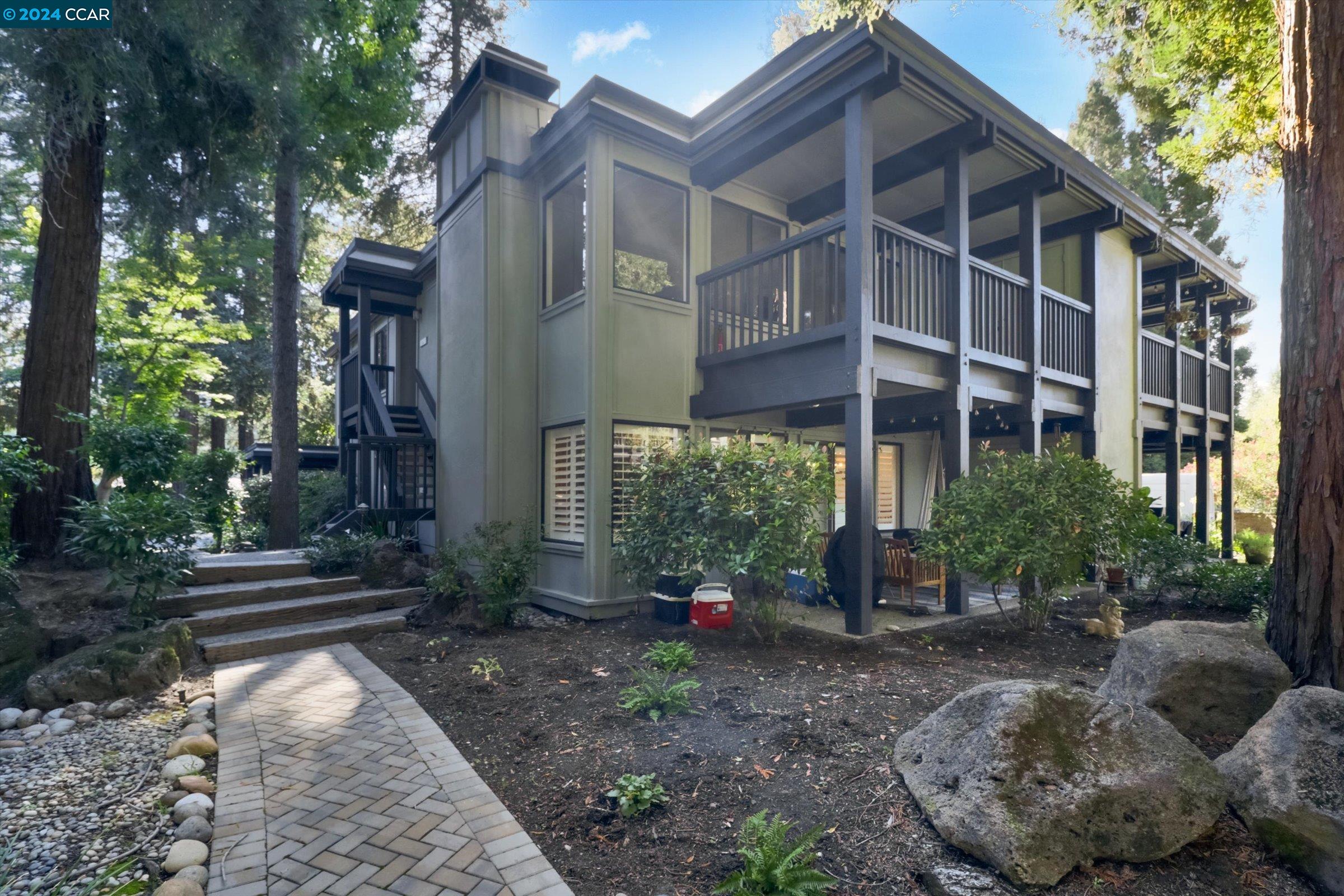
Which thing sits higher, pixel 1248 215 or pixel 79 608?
pixel 1248 215

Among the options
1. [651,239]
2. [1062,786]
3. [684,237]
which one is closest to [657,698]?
[1062,786]

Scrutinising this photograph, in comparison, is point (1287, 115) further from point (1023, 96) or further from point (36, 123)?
point (36, 123)

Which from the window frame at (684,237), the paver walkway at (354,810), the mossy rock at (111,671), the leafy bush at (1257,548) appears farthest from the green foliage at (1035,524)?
the leafy bush at (1257,548)

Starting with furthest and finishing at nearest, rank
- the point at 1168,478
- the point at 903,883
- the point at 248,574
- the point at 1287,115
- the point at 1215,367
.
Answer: the point at 1215,367, the point at 1168,478, the point at 248,574, the point at 1287,115, the point at 903,883

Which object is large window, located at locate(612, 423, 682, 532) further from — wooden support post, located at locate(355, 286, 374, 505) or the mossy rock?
wooden support post, located at locate(355, 286, 374, 505)

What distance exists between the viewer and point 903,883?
2469 millimetres

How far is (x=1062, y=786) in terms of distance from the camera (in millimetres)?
2631

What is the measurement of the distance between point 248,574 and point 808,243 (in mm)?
7231

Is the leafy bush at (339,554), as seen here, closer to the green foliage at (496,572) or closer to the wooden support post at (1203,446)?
the green foliage at (496,572)

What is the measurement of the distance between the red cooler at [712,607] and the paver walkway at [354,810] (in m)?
2.90

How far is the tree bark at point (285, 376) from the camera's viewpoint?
1054 centimetres

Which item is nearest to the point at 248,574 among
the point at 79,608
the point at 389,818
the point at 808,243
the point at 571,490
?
the point at 79,608

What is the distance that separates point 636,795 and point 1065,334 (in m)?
8.62

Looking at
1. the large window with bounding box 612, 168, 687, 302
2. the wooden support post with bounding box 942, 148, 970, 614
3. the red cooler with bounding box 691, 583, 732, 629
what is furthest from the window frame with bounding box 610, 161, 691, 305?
the red cooler with bounding box 691, 583, 732, 629
